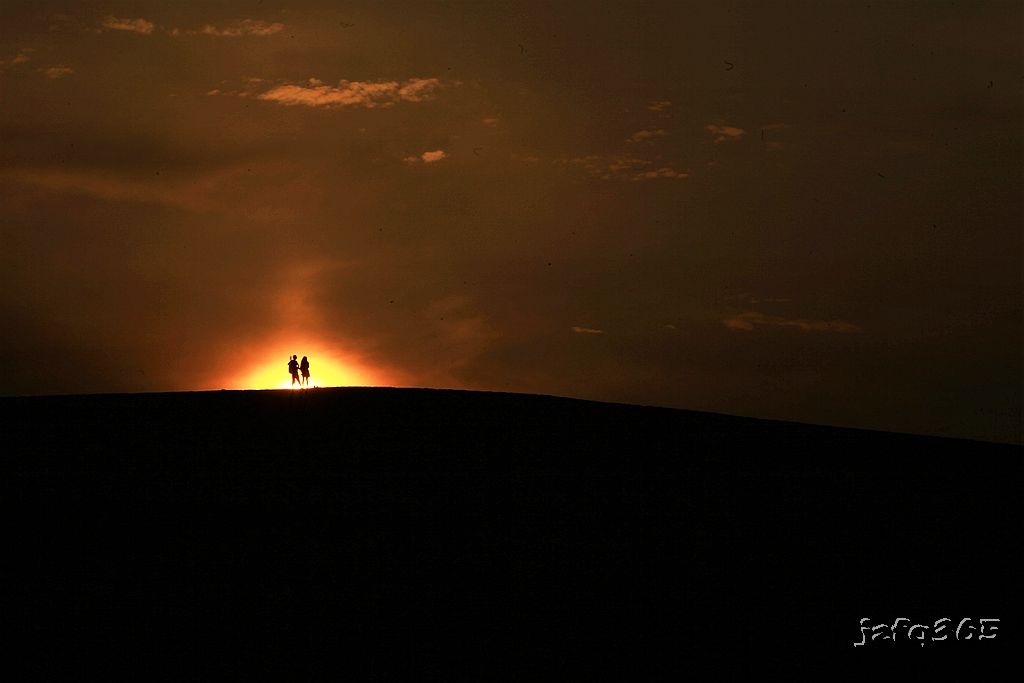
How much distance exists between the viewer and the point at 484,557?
595 inches

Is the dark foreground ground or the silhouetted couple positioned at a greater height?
the silhouetted couple

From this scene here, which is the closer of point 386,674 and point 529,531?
point 386,674

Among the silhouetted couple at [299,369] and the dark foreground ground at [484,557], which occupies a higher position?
the silhouetted couple at [299,369]

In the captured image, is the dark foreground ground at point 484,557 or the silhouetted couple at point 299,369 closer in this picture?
the dark foreground ground at point 484,557

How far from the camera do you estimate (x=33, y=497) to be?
17828 millimetres

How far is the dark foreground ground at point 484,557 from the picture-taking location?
11.9 meters

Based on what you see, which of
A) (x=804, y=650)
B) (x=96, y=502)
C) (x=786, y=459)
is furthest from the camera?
(x=786, y=459)

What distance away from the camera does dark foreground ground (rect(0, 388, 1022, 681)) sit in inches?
467

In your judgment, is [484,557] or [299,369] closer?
[484,557]

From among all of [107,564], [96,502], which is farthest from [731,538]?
[96,502]

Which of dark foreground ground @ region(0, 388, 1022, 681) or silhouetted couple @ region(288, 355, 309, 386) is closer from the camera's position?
dark foreground ground @ region(0, 388, 1022, 681)

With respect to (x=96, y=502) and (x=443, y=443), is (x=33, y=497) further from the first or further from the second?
(x=443, y=443)

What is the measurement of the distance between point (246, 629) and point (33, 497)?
694cm

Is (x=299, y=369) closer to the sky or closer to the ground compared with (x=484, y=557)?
closer to the sky
